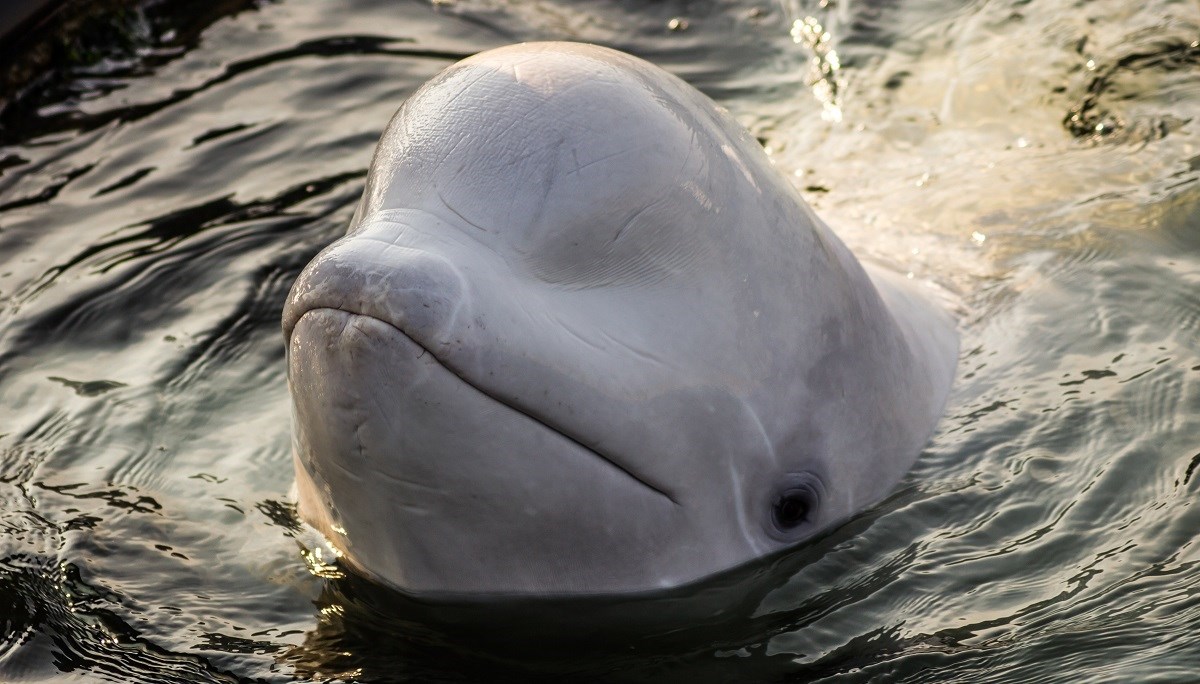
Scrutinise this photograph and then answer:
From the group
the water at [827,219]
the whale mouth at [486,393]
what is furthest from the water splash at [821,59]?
the whale mouth at [486,393]

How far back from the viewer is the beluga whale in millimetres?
3270

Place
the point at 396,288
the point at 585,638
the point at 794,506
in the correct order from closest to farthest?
the point at 396,288 < the point at 585,638 < the point at 794,506

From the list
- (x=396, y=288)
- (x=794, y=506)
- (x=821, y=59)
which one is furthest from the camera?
(x=821, y=59)

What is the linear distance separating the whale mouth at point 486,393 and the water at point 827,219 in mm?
513

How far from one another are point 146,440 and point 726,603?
2.51m

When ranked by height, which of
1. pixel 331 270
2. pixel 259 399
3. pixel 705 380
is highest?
pixel 331 270

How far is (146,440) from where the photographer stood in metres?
5.33

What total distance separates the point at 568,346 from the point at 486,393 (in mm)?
247

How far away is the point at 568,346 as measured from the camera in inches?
135

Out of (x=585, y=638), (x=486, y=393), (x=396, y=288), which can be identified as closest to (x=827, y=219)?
(x=585, y=638)

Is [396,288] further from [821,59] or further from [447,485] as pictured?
[821,59]

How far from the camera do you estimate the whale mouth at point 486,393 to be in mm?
3184

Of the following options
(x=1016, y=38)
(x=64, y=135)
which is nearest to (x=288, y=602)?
(x=64, y=135)

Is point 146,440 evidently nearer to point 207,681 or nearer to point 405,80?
point 207,681
